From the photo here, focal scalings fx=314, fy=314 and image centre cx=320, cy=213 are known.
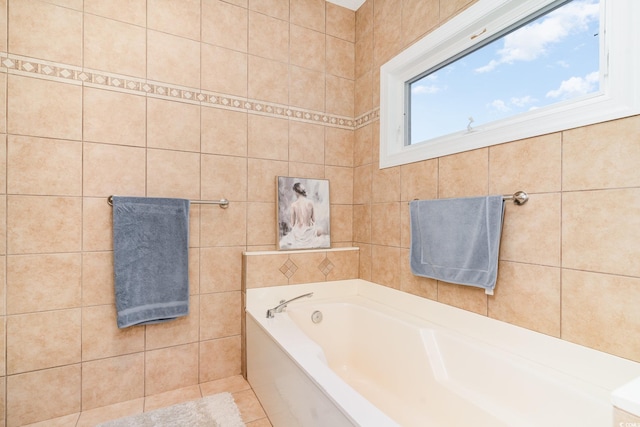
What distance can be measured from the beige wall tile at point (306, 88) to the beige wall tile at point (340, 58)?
135mm

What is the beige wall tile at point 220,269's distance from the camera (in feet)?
6.52

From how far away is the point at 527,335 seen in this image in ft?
4.38

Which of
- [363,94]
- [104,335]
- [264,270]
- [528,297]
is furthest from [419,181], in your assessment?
[104,335]

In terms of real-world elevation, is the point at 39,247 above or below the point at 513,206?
below

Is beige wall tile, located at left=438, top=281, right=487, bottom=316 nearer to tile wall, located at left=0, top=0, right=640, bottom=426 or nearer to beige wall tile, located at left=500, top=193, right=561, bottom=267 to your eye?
tile wall, located at left=0, top=0, right=640, bottom=426

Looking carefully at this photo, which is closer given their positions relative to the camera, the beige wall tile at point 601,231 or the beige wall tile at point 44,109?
the beige wall tile at point 601,231

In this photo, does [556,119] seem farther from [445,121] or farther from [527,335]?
[527,335]

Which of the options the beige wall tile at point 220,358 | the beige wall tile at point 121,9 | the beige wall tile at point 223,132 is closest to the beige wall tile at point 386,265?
the beige wall tile at point 220,358

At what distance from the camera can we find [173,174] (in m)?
1.91

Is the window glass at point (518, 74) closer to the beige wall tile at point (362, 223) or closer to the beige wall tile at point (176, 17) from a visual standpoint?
the beige wall tile at point (362, 223)

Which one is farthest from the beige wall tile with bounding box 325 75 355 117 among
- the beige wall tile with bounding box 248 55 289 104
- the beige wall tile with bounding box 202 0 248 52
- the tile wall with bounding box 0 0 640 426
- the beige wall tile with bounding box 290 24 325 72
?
the beige wall tile with bounding box 202 0 248 52

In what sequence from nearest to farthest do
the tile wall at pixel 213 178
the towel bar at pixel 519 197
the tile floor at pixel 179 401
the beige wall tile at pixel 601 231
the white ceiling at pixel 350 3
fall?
the beige wall tile at pixel 601 231 → the tile wall at pixel 213 178 → the towel bar at pixel 519 197 → the tile floor at pixel 179 401 → the white ceiling at pixel 350 3

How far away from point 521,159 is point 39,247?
2.37m

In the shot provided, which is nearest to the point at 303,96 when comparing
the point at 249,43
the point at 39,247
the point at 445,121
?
the point at 249,43
